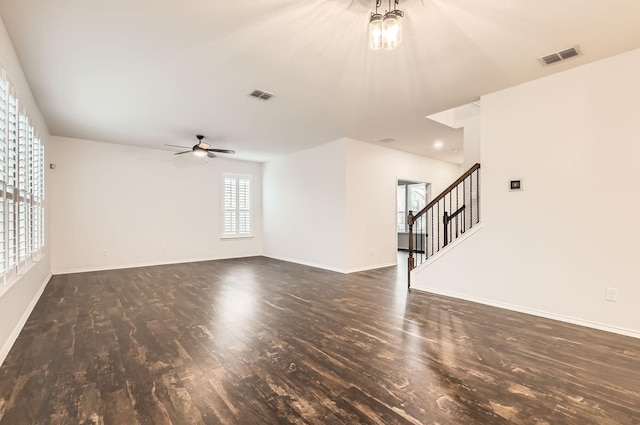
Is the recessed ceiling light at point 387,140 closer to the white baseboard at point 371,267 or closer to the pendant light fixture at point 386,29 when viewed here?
the white baseboard at point 371,267

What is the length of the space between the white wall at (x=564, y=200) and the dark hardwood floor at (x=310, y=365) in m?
0.33

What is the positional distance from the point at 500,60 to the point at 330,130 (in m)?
3.05

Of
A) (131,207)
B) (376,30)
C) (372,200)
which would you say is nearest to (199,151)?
(131,207)

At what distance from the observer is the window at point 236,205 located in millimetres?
8383

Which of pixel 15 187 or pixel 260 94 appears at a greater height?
pixel 260 94

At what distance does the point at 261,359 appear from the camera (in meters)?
2.50

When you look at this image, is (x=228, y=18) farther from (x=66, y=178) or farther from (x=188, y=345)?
(x=66, y=178)

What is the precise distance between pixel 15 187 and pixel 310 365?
131 inches

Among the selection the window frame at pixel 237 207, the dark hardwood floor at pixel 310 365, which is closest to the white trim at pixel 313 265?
the window frame at pixel 237 207

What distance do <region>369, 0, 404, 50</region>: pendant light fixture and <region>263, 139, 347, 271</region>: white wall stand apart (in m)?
3.98

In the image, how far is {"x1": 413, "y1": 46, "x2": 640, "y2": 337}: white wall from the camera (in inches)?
120

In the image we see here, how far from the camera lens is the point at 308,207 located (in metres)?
7.17

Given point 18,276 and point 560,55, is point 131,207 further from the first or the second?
point 560,55

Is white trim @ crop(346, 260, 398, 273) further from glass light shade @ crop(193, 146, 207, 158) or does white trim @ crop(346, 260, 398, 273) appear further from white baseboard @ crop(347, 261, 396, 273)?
glass light shade @ crop(193, 146, 207, 158)
